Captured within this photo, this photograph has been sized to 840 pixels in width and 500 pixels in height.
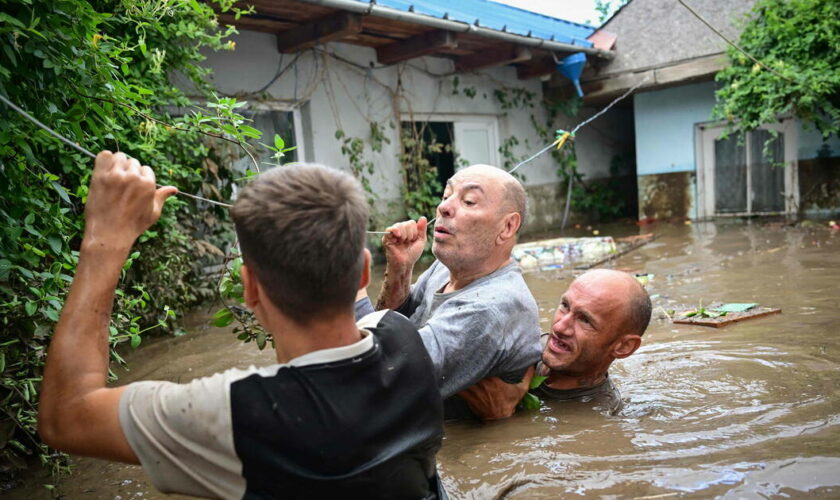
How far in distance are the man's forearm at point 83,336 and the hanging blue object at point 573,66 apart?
33.5ft

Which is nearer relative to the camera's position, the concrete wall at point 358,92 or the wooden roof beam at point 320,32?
the wooden roof beam at point 320,32

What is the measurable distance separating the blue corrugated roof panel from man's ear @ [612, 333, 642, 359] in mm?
5172

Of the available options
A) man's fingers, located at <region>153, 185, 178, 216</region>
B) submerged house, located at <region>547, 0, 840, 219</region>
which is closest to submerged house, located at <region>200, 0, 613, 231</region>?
submerged house, located at <region>547, 0, 840, 219</region>

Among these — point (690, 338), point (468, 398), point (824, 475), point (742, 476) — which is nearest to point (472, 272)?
point (468, 398)

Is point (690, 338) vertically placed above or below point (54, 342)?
below

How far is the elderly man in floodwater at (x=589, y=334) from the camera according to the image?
292 centimetres

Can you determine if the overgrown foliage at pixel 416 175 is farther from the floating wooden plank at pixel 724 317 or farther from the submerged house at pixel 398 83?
the floating wooden plank at pixel 724 317

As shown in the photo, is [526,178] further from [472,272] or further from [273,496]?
[273,496]

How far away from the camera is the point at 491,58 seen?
32.9 feet

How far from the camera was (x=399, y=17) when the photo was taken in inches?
288

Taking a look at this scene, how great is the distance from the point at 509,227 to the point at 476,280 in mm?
293

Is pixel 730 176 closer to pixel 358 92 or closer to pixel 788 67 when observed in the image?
pixel 788 67

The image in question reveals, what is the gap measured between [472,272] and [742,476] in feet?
4.29

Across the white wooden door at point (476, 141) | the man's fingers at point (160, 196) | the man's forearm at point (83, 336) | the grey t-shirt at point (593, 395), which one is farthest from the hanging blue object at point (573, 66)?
the man's forearm at point (83, 336)
